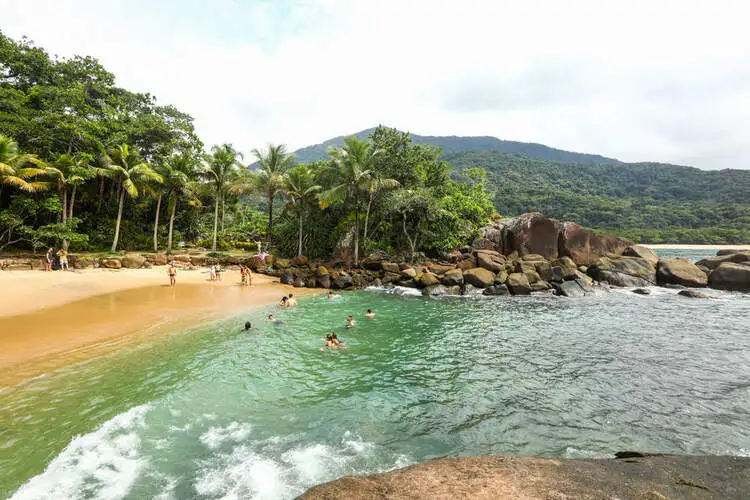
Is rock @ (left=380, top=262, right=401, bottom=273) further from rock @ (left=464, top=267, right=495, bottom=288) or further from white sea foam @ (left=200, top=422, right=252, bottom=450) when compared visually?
white sea foam @ (left=200, top=422, right=252, bottom=450)

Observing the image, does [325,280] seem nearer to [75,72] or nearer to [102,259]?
[102,259]

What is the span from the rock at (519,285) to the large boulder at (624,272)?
7585 millimetres

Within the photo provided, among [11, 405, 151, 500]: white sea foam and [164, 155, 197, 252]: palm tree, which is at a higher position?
[164, 155, 197, 252]: palm tree

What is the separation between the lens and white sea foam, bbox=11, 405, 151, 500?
484 cm

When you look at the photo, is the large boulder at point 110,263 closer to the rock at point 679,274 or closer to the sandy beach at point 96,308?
the sandy beach at point 96,308

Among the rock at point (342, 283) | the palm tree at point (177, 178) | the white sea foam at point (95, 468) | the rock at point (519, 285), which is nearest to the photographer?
the white sea foam at point (95, 468)

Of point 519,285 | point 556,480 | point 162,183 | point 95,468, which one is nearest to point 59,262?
point 162,183

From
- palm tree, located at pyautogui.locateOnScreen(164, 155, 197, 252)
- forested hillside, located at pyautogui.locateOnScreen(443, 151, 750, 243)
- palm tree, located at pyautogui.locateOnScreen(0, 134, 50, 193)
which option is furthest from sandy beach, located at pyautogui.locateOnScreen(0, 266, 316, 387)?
forested hillside, located at pyautogui.locateOnScreen(443, 151, 750, 243)

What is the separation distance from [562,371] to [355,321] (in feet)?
27.7

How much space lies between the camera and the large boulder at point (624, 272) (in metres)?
24.6

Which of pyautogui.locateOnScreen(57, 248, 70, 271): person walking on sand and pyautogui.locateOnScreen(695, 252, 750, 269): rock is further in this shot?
pyautogui.locateOnScreen(695, 252, 750, 269): rock

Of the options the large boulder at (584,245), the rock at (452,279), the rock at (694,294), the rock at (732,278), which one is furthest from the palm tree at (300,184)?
the rock at (732,278)

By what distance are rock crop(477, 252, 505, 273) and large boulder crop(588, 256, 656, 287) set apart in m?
7.24

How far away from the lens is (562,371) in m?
9.63
